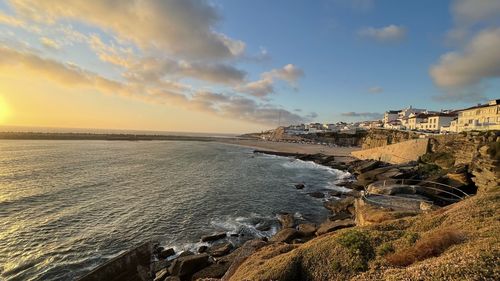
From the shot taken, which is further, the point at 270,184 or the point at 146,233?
the point at 270,184

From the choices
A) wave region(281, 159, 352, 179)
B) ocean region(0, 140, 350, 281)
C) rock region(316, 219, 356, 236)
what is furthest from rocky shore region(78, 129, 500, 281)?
wave region(281, 159, 352, 179)

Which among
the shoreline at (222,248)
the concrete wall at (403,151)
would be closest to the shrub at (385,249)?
the shoreline at (222,248)

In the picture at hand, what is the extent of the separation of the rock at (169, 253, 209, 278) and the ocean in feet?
10.5

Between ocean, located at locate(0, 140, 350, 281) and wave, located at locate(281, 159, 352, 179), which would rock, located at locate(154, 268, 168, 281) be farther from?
wave, located at locate(281, 159, 352, 179)

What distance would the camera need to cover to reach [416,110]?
14175 centimetres

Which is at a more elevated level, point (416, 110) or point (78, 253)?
point (416, 110)

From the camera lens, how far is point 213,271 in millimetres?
14797

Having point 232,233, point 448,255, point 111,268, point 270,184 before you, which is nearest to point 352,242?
point 448,255

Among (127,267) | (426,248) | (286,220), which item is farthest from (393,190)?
(127,267)

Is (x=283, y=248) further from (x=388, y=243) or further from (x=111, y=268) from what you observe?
(x=111, y=268)

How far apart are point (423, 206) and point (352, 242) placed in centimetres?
1115

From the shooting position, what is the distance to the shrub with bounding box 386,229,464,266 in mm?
7457

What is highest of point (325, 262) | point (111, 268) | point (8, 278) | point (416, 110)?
point (416, 110)

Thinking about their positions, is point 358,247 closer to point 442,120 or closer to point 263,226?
point 263,226
